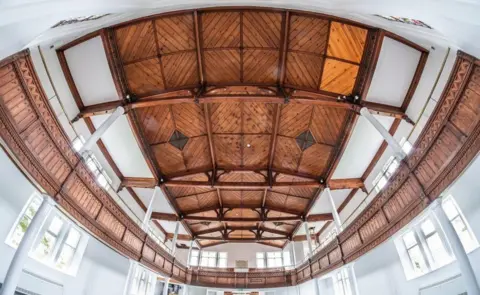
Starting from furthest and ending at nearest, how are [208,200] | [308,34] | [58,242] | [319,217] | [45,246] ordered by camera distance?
[208,200] → [319,217] → [58,242] → [308,34] → [45,246]

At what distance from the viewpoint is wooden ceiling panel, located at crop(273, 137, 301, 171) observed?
1207cm

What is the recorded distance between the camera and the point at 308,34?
829 centimetres

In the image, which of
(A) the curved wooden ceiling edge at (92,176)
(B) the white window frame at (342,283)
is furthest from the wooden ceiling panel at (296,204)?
(A) the curved wooden ceiling edge at (92,176)

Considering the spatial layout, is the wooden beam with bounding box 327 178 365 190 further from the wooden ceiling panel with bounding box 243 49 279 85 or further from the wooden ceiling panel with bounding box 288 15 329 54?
the wooden ceiling panel with bounding box 288 15 329 54

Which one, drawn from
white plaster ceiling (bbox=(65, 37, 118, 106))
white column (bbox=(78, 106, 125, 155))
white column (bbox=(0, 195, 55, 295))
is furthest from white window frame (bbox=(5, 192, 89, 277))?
white plaster ceiling (bbox=(65, 37, 118, 106))

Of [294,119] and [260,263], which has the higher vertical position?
[294,119]

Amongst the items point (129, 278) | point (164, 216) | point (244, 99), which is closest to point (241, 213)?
point (164, 216)

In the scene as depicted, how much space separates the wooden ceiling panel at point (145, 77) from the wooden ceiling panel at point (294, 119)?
17.2ft

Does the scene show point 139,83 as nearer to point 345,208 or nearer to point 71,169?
point 71,169

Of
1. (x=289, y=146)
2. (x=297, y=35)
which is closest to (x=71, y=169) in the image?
(x=297, y=35)

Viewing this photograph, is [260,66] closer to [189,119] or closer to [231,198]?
[189,119]

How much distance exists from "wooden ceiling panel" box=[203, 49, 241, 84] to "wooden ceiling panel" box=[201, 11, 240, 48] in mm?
297

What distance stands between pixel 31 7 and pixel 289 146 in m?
10.6

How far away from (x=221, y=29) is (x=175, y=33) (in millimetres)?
1559
